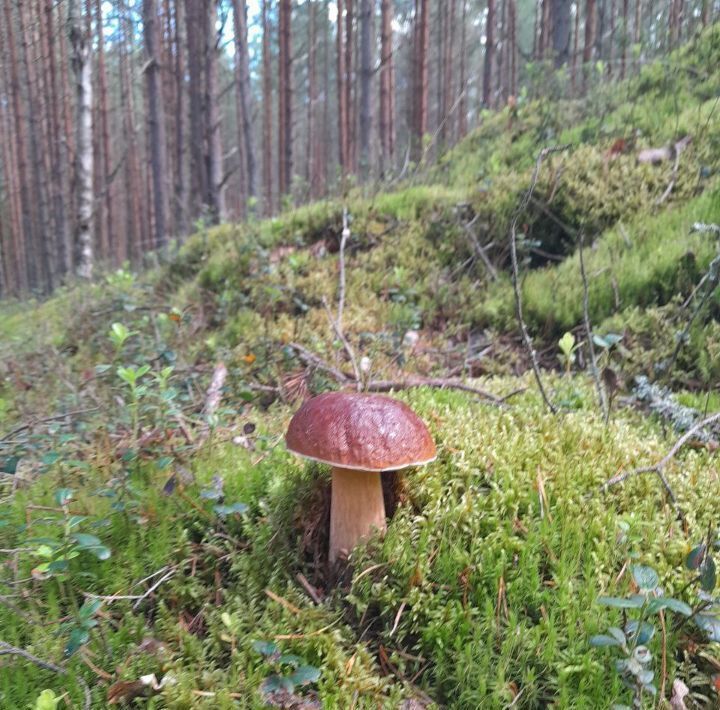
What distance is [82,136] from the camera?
37.0 ft

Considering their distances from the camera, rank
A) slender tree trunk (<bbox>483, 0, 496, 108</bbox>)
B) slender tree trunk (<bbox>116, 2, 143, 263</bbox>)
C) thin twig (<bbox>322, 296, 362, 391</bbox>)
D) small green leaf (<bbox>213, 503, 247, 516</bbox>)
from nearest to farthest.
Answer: small green leaf (<bbox>213, 503, 247, 516</bbox>) < thin twig (<bbox>322, 296, 362, 391</bbox>) < slender tree trunk (<bbox>483, 0, 496, 108</bbox>) < slender tree trunk (<bbox>116, 2, 143, 263</bbox>)

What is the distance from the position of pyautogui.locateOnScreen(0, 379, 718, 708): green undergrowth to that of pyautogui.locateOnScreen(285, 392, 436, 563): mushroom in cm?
14

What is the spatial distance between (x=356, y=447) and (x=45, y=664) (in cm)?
123

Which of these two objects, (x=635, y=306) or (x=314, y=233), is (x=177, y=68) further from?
(x=635, y=306)

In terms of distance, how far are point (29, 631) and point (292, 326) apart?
3200 mm

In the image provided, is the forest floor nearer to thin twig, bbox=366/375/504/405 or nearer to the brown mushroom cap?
thin twig, bbox=366/375/504/405

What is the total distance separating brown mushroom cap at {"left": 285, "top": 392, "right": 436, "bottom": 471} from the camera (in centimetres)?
189

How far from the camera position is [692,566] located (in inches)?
63.2

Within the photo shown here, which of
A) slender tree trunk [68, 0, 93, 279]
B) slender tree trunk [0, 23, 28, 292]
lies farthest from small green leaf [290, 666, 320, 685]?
slender tree trunk [0, 23, 28, 292]

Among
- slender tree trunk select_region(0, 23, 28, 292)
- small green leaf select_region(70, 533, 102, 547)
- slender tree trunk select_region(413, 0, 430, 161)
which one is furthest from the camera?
slender tree trunk select_region(0, 23, 28, 292)

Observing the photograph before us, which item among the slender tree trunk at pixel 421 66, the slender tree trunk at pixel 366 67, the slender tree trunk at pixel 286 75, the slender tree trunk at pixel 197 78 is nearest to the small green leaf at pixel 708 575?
the slender tree trunk at pixel 366 67

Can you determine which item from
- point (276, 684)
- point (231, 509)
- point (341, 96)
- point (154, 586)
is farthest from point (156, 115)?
point (276, 684)

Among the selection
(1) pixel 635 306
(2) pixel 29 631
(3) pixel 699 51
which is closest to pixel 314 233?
(1) pixel 635 306

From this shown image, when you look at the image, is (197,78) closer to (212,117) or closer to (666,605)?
(212,117)
